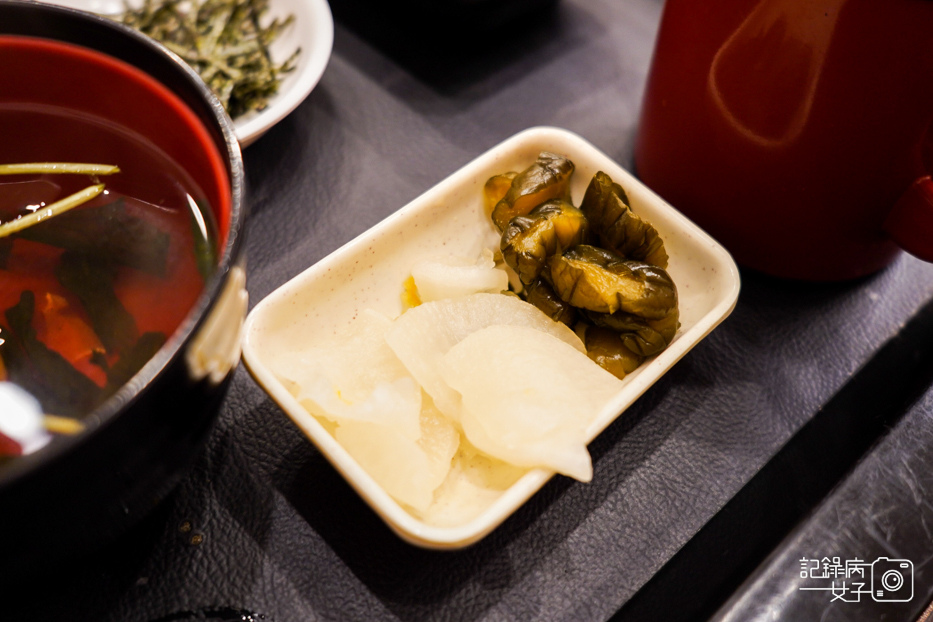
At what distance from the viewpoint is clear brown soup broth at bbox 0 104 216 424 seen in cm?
63

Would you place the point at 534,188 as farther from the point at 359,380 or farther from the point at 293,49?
the point at 293,49

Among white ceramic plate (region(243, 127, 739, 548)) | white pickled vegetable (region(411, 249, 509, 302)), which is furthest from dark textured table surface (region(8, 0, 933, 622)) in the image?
white pickled vegetable (region(411, 249, 509, 302))

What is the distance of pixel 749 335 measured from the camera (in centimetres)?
92

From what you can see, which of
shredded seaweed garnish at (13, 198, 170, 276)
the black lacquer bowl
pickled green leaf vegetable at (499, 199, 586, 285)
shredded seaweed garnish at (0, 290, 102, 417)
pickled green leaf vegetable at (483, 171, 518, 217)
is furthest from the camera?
pickled green leaf vegetable at (483, 171, 518, 217)

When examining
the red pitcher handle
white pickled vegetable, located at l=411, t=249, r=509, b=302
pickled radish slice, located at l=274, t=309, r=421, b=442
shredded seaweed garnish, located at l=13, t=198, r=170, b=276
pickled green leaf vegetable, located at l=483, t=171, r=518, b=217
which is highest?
the red pitcher handle

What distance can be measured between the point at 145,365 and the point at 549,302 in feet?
1.42

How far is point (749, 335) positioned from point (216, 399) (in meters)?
0.66

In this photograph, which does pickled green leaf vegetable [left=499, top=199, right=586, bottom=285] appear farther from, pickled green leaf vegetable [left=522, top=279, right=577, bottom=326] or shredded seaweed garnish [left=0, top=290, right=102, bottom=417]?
shredded seaweed garnish [left=0, top=290, right=102, bottom=417]

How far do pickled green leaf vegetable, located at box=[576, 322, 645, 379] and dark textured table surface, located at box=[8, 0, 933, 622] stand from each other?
0.08 metres

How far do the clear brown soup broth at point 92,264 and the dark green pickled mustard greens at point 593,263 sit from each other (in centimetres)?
36

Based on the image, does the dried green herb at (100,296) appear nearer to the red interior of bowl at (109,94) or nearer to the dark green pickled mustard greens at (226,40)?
the red interior of bowl at (109,94)

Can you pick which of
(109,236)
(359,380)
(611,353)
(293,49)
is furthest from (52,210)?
(611,353)

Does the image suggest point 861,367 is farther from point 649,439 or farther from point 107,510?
point 107,510

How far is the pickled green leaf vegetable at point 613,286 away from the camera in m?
0.77
